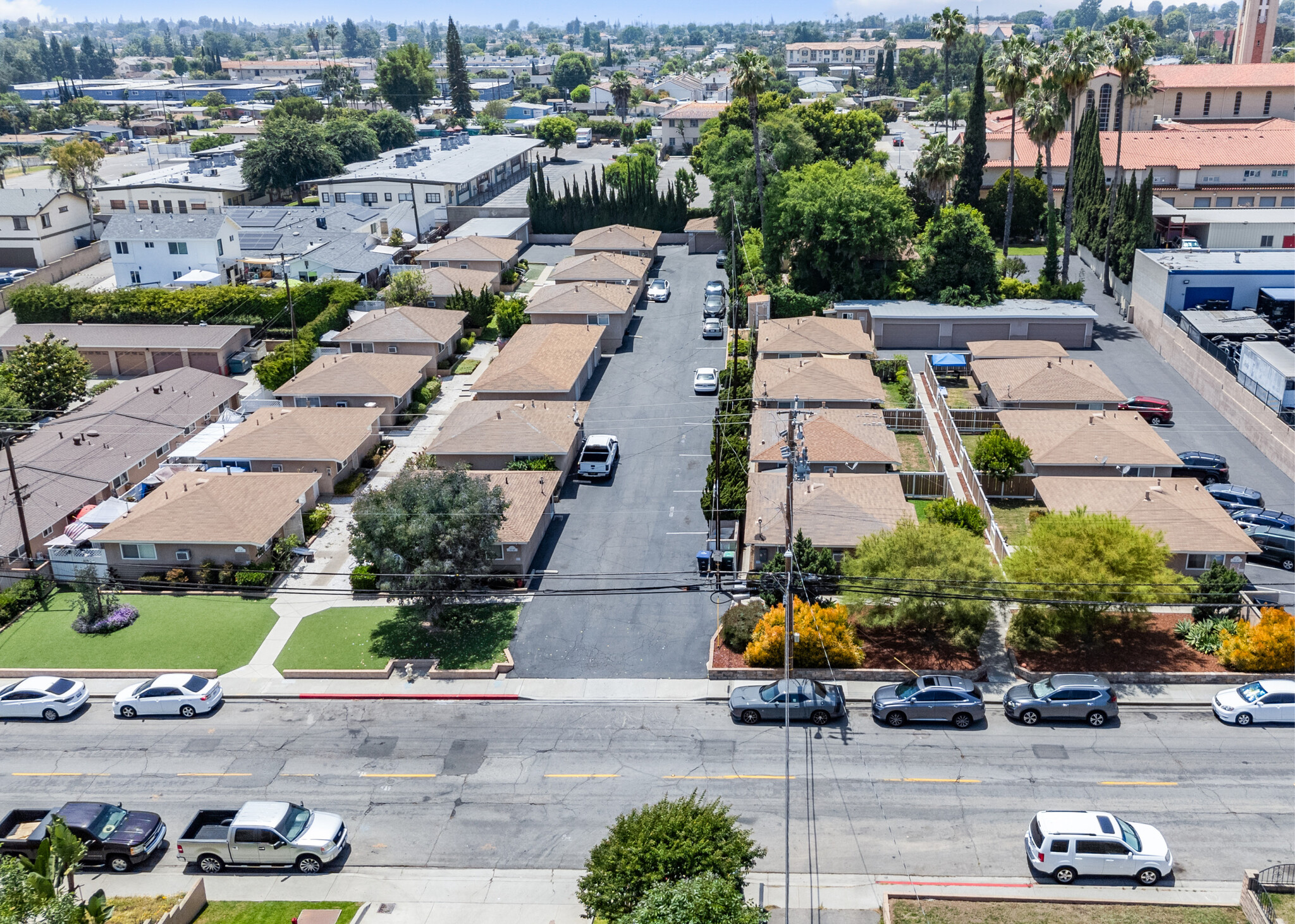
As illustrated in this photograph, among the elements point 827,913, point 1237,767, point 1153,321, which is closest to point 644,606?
point 827,913

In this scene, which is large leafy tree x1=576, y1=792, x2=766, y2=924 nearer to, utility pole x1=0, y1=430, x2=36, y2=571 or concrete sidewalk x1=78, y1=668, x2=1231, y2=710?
concrete sidewalk x1=78, y1=668, x2=1231, y2=710

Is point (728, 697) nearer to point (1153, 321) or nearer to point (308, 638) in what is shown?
point (308, 638)

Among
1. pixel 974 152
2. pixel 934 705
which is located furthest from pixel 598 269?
pixel 934 705

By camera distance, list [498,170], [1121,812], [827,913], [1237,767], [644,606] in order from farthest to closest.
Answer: [498,170], [644,606], [1237,767], [1121,812], [827,913]

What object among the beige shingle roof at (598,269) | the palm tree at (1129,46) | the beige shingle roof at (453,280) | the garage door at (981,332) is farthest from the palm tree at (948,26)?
the beige shingle roof at (453,280)

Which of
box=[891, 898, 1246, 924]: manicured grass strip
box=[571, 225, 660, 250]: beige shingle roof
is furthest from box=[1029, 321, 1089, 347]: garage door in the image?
box=[891, 898, 1246, 924]: manicured grass strip

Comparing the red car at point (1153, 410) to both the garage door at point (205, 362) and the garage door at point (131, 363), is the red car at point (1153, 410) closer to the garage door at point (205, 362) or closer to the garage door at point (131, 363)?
the garage door at point (205, 362)
